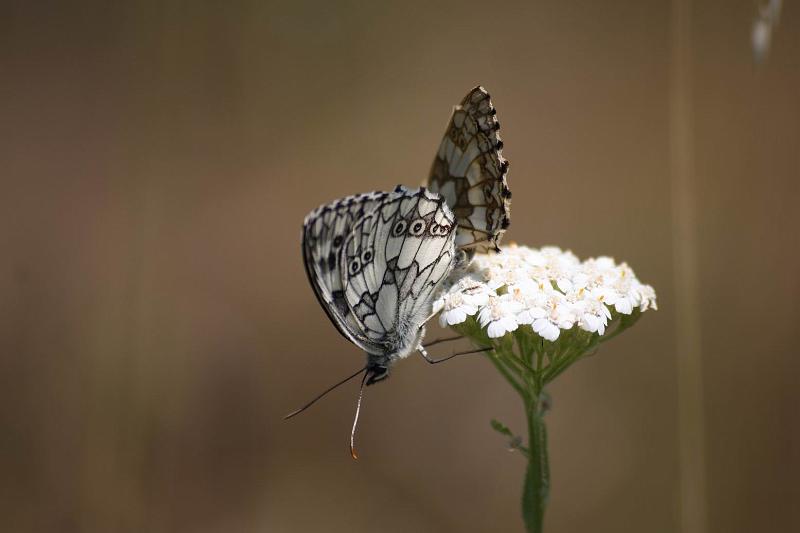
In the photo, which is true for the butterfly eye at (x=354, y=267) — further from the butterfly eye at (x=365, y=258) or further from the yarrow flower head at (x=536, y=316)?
the yarrow flower head at (x=536, y=316)

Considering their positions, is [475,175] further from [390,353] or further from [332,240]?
[390,353]

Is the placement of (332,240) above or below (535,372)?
above

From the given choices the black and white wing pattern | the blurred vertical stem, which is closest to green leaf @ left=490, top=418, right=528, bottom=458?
the blurred vertical stem

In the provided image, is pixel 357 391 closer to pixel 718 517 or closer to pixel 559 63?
pixel 718 517

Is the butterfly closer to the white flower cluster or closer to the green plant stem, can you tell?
the white flower cluster

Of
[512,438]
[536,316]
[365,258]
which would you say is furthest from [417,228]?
[512,438]

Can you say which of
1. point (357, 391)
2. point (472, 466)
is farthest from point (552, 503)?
point (357, 391)

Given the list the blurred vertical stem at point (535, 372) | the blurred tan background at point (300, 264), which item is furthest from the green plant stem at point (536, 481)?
the blurred tan background at point (300, 264)
